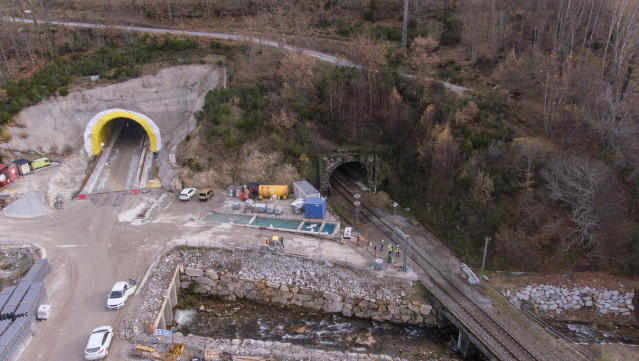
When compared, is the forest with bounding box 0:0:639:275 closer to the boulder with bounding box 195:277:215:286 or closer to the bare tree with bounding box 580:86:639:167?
the bare tree with bounding box 580:86:639:167

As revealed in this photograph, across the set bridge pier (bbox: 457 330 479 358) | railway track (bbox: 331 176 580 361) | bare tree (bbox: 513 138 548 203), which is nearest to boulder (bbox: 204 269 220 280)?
railway track (bbox: 331 176 580 361)

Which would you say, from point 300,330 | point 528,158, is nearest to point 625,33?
point 528,158

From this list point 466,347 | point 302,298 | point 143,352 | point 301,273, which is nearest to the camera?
point 143,352

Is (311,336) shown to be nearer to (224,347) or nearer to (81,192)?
(224,347)

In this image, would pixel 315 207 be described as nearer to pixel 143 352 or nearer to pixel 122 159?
pixel 143 352

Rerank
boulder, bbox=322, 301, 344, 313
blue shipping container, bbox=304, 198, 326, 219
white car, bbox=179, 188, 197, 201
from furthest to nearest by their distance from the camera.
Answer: white car, bbox=179, 188, 197, 201
blue shipping container, bbox=304, 198, 326, 219
boulder, bbox=322, 301, 344, 313

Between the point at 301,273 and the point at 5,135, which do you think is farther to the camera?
the point at 5,135
